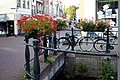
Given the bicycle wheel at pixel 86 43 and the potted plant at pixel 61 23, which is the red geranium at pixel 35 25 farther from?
the bicycle wheel at pixel 86 43

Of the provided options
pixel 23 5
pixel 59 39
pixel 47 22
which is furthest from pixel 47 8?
pixel 47 22

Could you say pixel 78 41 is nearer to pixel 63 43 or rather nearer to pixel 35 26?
pixel 63 43

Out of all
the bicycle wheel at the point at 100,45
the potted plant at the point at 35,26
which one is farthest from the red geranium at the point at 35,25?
the bicycle wheel at the point at 100,45

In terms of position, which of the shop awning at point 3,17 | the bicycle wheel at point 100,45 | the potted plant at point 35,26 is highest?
the shop awning at point 3,17

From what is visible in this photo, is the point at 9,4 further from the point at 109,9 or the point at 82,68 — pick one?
the point at 82,68

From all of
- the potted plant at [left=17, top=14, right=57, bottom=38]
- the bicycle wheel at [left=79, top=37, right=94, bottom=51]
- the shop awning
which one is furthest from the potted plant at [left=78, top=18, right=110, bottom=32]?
the shop awning

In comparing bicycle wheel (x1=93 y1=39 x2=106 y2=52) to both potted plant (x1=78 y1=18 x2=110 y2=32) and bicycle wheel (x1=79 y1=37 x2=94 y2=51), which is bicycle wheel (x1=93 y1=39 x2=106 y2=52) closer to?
bicycle wheel (x1=79 y1=37 x2=94 y2=51)

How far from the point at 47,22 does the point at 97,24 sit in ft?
18.0

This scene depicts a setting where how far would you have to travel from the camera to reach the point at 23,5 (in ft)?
129

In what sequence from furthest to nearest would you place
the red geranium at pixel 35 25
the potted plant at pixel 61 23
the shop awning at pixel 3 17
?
the shop awning at pixel 3 17, the potted plant at pixel 61 23, the red geranium at pixel 35 25

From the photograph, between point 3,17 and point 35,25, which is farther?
point 3,17

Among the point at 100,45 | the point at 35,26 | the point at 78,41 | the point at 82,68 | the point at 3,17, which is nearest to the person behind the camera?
the point at 35,26

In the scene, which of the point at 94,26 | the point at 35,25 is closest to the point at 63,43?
the point at 94,26

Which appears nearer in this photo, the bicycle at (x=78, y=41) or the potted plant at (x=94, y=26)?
the bicycle at (x=78, y=41)
